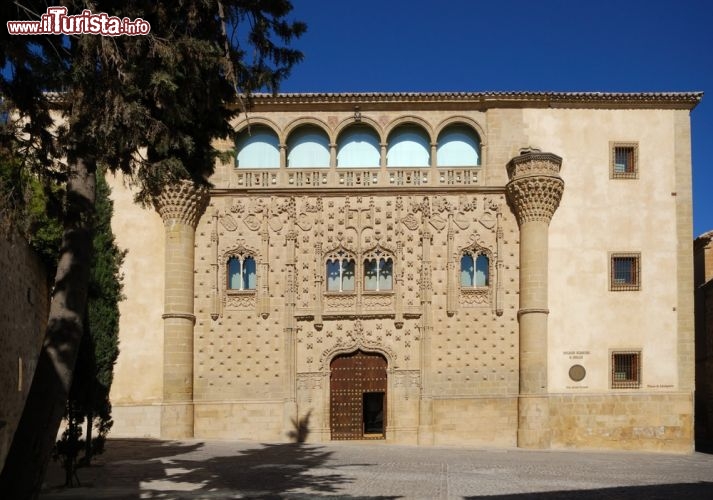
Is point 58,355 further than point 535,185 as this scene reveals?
No

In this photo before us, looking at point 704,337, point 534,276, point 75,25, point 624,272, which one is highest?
point 75,25

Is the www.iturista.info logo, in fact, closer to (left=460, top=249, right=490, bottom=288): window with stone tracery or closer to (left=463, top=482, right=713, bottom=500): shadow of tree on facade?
(left=463, top=482, right=713, bottom=500): shadow of tree on facade

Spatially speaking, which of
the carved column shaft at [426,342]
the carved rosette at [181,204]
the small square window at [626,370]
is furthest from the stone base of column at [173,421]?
the small square window at [626,370]

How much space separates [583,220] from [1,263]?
15720 mm

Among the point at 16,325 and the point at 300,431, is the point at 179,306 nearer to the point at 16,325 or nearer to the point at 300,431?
the point at 300,431

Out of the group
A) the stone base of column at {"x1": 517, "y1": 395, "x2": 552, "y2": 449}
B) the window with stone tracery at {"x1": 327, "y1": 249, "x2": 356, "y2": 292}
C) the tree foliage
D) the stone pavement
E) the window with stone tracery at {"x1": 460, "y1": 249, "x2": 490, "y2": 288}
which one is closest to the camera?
the stone pavement

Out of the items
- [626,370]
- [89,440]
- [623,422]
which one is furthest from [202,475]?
[626,370]

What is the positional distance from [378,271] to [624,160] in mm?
7918

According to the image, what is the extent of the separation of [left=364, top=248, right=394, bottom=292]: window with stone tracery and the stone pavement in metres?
4.63

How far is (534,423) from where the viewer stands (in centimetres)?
2139

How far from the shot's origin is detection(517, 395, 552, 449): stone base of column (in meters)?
21.3

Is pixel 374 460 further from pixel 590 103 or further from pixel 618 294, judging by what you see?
pixel 590 103

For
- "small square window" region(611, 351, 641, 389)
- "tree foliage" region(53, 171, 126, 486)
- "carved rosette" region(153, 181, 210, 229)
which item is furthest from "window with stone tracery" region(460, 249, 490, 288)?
"tree foliage" region(53, 171, 126, 486)

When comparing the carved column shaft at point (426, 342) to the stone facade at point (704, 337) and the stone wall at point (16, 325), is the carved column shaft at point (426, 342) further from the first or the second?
the stone facade at point (704, 337)
